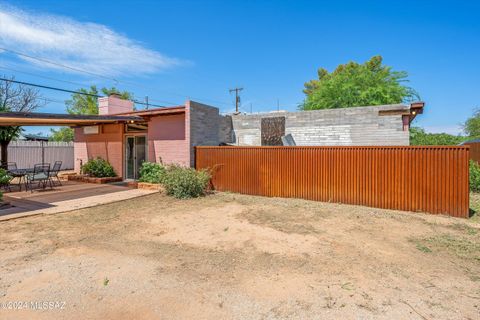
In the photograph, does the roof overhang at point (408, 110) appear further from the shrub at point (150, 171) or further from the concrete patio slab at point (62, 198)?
the concrete patio slab at point (62, 198)

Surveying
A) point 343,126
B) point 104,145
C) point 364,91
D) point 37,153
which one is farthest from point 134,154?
point 364,91

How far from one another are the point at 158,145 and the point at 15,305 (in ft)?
29.0

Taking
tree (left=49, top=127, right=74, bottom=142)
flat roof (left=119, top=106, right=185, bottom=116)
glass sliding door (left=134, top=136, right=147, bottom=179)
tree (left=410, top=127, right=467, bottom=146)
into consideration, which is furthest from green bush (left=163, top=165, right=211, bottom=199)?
tree (left=49, top=127, right=74, bottom=142)

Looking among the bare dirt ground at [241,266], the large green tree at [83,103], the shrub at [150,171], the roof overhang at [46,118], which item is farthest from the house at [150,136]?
the large green tree at [83,103]

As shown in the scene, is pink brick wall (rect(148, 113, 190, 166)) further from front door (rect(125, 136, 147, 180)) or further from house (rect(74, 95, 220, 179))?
front door (rect(125, 136, 147, 180))

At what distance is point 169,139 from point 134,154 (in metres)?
2.41

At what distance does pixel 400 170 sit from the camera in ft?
23.1

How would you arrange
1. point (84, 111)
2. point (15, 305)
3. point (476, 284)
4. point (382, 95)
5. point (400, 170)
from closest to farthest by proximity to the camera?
1. point (15, 305)
2. point (476, 284)
3. point (400, 170)
4. point (382, 95)
5. point (84, 111)

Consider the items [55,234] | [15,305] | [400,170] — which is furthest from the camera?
[400,170]

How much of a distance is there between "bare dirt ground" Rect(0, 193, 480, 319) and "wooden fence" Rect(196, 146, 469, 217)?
2.76ft

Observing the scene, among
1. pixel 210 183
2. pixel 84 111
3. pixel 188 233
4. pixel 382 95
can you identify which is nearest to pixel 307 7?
pixel 382 95

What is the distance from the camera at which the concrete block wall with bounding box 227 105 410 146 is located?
1032 cm

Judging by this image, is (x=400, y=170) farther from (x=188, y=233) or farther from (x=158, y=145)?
(x=158, y=145)

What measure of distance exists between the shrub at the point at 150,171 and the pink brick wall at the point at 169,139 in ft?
1.43
